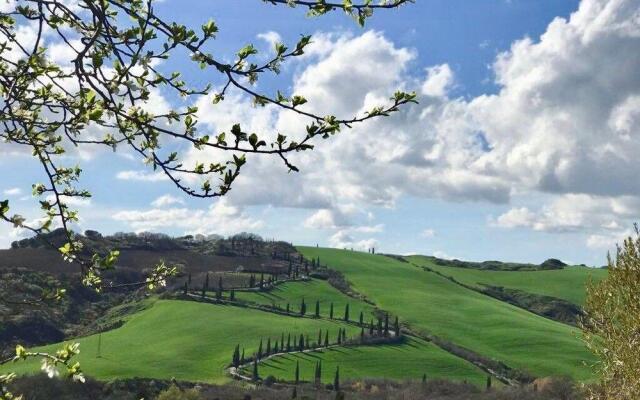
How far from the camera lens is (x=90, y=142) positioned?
820cm

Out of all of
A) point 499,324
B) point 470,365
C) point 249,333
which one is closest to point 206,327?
point 249,333

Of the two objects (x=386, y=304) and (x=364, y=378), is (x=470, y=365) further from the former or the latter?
(x=386, y=304)

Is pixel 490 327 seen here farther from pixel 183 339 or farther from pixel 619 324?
pixel 619 324

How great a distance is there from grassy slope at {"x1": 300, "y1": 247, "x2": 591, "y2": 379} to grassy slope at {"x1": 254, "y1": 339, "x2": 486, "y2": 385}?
1648 cm

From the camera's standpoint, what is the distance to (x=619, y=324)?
23.6 meters

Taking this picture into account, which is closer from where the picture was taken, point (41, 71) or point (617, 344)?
point (41, 71)

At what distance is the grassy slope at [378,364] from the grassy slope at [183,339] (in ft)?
31.2

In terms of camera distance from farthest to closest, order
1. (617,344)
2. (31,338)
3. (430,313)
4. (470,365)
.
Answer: (430,313) → (31,338) → (470,365) → (617,344)

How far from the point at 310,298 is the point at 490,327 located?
158 ft

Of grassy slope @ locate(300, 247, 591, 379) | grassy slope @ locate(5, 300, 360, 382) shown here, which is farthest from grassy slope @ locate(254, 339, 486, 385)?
grassy slope @ locate(300, 247, 591, 379)

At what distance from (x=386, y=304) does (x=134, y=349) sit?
71.5m

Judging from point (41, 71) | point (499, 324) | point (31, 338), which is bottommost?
point (31, 338)

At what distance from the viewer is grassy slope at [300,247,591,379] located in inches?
5369

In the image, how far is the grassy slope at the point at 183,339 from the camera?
379ft
